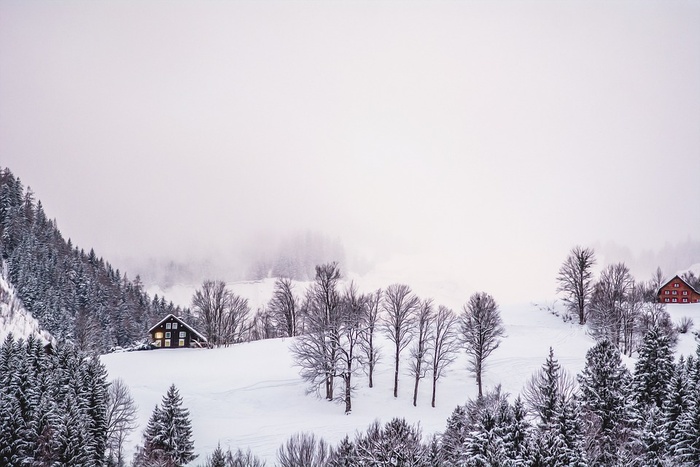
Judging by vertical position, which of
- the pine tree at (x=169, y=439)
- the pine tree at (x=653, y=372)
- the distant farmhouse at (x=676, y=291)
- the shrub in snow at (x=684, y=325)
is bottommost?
the pine tree at (x=169, y=439)

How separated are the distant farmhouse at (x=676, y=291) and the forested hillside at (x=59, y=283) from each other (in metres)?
99.0

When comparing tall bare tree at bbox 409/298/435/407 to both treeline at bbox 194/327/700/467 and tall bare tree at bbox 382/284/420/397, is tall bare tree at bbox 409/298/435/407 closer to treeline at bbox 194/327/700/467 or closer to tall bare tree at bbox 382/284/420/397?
tall bare tree at bbox 382/284/420/397

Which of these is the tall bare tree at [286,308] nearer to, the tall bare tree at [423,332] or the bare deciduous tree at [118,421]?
the tall bare tree at [423,332]

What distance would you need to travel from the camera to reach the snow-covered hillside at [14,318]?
75.7 m

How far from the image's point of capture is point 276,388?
43719mm

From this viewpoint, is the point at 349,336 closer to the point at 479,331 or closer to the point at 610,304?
the point at 479,331

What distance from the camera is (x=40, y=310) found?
305ft

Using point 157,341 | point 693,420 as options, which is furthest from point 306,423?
point 157,341

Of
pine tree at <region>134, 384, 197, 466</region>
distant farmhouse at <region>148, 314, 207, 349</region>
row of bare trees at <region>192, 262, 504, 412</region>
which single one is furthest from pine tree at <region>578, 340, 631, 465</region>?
distant farmhouse at <region>148, 314, 207, 349</region>

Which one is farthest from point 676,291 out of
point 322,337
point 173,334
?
point 173,334

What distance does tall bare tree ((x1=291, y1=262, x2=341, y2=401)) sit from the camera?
41.4m

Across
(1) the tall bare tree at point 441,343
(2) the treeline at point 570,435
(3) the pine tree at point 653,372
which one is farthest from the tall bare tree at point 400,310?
(3) the pine tree at point 653,372

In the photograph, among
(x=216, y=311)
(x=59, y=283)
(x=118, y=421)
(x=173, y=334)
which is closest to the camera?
(x=118, y=421)

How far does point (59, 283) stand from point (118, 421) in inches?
3647
